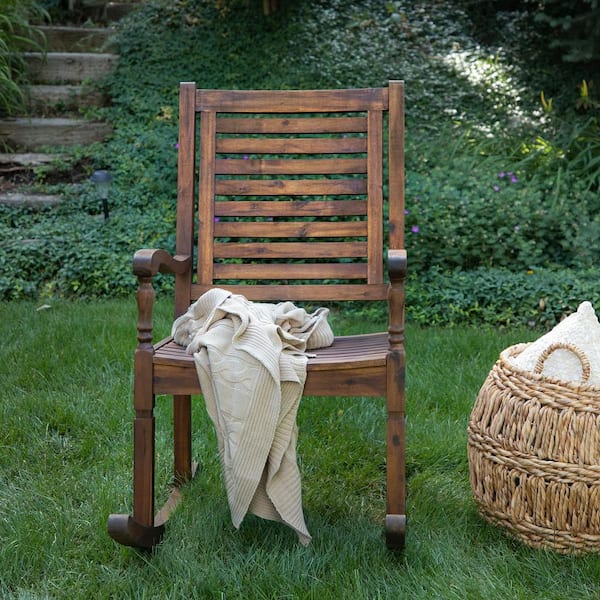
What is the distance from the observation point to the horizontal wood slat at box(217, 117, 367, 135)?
2514 mm

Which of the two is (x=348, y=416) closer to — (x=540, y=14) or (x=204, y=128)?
(x=204, y=128)

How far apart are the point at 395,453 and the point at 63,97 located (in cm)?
526

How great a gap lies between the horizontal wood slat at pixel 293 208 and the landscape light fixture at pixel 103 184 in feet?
8.51

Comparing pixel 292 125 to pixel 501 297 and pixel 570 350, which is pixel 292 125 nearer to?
pixel 570 350

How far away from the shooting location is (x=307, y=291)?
2459 millimetres

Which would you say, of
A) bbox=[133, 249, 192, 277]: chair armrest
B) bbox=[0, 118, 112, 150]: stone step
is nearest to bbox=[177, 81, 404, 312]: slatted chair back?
bbox=[133, 249, 192, 277]: chair armrest

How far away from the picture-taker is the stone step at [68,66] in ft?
21.6

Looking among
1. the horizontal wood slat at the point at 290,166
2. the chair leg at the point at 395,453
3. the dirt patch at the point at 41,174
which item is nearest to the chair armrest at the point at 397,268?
the chair leg at the point at 395,453

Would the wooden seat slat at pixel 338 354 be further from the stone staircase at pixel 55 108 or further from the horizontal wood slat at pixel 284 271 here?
the stone staircase at pixel 55 108

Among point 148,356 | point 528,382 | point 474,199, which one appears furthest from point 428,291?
point 148,356

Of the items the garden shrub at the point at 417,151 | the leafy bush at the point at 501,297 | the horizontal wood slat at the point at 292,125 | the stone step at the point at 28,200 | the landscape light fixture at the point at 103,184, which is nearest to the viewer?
the horizontal wood slat at the point at 292,125

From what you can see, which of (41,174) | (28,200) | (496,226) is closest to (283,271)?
(496,226)

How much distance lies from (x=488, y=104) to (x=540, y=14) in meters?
0.79

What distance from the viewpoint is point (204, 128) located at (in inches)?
99.8
